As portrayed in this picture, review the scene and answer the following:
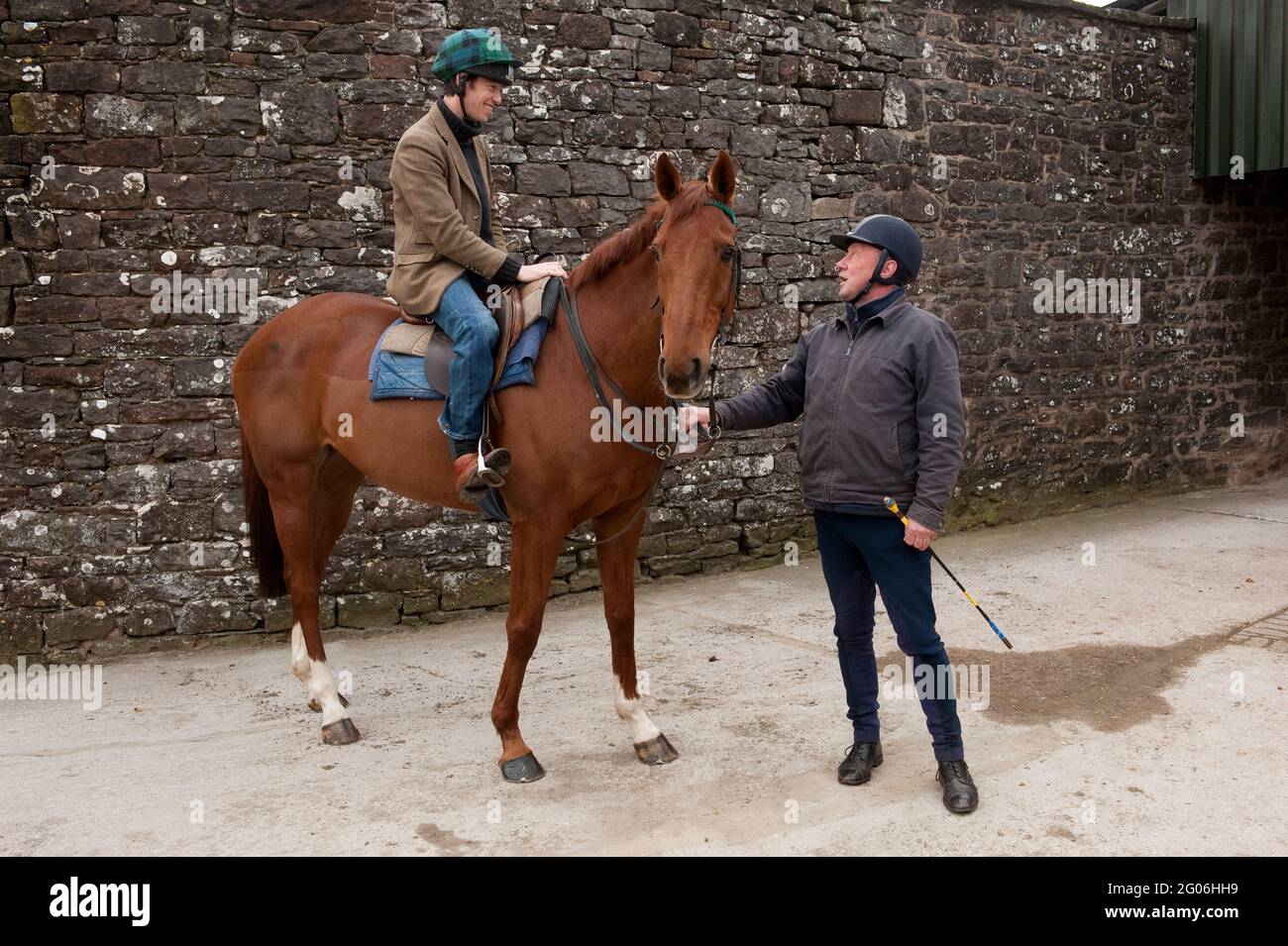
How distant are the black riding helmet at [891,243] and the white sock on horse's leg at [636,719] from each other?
6.51 ft

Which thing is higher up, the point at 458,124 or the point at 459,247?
the point at 458,124

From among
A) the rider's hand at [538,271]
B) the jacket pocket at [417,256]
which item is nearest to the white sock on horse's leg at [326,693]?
the jacket pocket at [417,256]

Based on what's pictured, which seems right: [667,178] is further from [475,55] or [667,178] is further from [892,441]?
[892,441]

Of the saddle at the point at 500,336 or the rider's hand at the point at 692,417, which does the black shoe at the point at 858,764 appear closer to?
the rider's hand at the point at 692,417

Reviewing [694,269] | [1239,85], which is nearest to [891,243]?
[694,269]

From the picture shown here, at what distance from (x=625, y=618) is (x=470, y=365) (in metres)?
1.27

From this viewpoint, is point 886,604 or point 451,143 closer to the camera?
point 886,604

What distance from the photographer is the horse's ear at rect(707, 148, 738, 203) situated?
3.82 meters

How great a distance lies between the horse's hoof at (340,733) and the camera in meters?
4.90

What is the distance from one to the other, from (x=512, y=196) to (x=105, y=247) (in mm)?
2427

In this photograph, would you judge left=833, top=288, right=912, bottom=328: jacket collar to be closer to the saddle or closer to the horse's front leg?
the saddle

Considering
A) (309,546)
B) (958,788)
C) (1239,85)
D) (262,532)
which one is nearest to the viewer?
(958,788)

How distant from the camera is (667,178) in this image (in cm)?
388

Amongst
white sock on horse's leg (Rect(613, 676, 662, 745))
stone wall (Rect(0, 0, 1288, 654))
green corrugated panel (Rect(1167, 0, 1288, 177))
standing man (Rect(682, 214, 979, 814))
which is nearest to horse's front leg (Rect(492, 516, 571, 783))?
white sock on horse's leg (Rect(613, 676, 662, 745))
